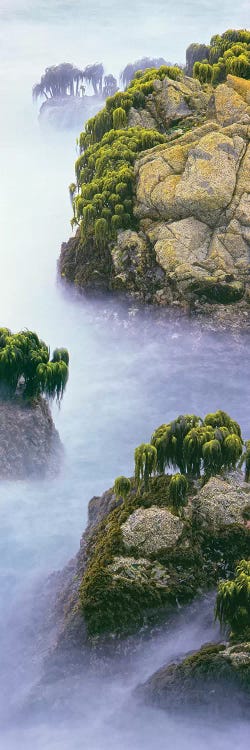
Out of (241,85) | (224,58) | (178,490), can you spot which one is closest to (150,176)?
(241,85)

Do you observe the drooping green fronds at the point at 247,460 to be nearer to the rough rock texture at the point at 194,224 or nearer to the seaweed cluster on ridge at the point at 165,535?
the seaweed cluster on ridge at the point at 165,535

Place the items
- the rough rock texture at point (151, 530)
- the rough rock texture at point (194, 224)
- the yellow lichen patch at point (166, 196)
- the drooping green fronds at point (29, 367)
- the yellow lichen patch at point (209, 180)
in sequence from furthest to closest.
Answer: the yellow lichen patch at point (166, 196)
the yellow lichen patch at point (209, 180)
the rough rock texture at point (194, 224)
the drooping green fronds at point (29, 367)
the rough rock texture at point (151, 530)

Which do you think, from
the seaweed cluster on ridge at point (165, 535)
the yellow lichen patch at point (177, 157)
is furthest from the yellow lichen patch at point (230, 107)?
the seaweed cluster on ridge at point (165, 535)

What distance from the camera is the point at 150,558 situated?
2162cm

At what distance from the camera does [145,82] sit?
156 feet

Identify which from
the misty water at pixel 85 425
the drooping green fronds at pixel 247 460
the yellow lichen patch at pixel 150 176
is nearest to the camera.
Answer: the misty water at pixel 85 425

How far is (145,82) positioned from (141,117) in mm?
3533

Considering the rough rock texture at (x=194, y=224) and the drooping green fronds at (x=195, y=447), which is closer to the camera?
the drooping green fronds at (x=195, y=447)

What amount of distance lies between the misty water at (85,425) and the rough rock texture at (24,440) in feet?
2.07

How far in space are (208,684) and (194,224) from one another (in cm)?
2607

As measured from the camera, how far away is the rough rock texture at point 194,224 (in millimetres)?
38719

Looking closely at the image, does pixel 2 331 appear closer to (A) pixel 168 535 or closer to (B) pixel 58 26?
(A) pixel 168 535

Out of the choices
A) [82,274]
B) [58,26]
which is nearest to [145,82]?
[82,274]

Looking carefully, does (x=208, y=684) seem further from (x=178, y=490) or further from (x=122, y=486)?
(x=122, y=486)
